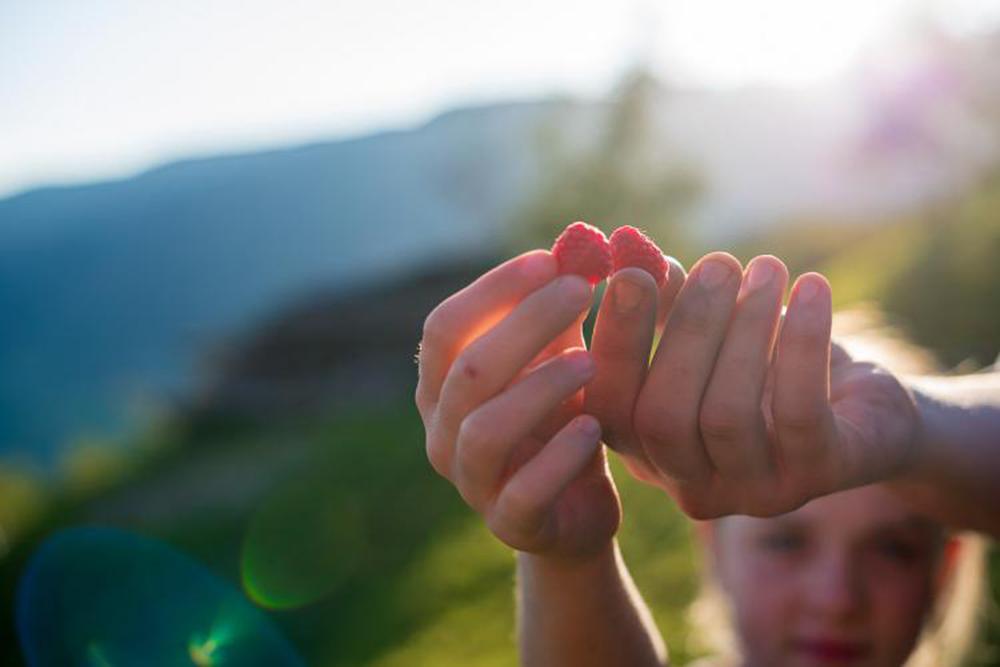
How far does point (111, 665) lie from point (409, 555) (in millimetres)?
2744

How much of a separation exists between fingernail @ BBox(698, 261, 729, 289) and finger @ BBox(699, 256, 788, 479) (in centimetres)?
3

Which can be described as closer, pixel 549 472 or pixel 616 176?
pixel 549 472

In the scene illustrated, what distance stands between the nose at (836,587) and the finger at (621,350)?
1120 mm

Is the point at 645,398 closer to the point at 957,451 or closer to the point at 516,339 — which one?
the point at 516,339

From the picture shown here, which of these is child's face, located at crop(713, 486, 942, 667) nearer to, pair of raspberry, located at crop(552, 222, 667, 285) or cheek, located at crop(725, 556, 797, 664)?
cheek, located at crop(725, 556, 797, 664)

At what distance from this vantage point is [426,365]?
3.22ft

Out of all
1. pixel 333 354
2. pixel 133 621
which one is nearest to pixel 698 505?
pixel 133 621

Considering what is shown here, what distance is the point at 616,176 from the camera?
16.8m

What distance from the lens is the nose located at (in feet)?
6.29

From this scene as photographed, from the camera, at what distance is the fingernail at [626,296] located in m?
0.92

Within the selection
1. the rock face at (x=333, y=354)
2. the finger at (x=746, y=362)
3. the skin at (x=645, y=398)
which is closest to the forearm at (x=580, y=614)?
the skin at (x=645, y=398)

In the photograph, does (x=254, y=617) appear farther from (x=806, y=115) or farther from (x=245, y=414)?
(x=806, y=115)

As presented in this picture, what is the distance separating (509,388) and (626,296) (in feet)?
0.51

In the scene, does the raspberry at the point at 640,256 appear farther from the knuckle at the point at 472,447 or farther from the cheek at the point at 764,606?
the cheek at the point at 764,606
